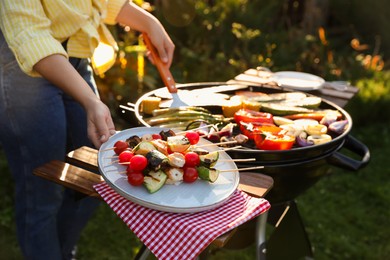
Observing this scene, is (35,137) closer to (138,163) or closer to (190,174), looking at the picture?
(138,163)

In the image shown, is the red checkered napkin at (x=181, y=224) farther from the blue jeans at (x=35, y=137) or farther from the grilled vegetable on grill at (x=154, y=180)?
the blue jeans at (x=35, y=137)

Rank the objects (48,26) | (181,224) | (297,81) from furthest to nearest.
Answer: (297,81) → (48,26) → (181,224)

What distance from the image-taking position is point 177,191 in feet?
5.67

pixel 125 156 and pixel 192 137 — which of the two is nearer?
pixel 125 156

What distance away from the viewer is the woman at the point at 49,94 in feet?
6.31

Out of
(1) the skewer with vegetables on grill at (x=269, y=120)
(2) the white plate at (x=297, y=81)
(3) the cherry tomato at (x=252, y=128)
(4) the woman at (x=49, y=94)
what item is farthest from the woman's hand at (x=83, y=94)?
(2) the white plate at (x=297, y=81)

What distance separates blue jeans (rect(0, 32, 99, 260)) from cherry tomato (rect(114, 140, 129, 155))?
1.79ft

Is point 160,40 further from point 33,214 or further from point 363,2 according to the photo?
point 363,2

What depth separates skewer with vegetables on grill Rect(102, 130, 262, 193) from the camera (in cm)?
172

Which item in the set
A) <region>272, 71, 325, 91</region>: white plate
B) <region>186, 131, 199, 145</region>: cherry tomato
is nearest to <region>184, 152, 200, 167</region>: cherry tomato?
<region>186, 131, 199, 145</region>: cherry tomato

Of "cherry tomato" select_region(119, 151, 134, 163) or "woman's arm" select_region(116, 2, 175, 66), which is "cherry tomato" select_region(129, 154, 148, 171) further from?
"woman's arm" select_region(116, 2, 175, 66)

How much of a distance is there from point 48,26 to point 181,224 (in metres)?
1.03

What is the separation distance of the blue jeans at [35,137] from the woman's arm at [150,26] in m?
0.33

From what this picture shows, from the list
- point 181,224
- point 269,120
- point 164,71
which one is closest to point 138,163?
point 181,224
